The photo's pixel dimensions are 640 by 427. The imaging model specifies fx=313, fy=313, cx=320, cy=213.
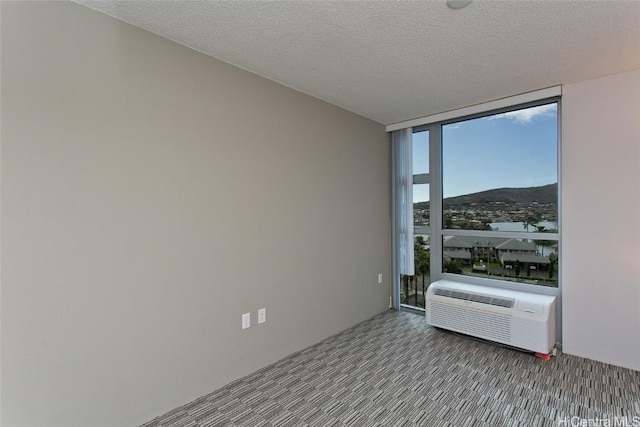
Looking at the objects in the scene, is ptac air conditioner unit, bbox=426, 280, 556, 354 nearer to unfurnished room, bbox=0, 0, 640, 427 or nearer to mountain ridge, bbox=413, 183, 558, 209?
unfurnished room, bbox=0, 0, 640, 427

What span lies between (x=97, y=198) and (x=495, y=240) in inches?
140

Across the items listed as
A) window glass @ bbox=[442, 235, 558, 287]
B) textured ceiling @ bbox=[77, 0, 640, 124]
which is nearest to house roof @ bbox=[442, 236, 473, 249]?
window glass @ bbox=[442, 235, 558, 287]

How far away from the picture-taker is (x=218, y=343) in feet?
7.66

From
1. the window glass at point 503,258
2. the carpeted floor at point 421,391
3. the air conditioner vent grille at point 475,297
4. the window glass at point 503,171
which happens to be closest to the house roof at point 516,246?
the window glass at point 503,258

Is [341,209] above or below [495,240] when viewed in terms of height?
above

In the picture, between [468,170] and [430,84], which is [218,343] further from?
[468,170]

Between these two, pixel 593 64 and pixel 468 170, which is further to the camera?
pixel 468 170

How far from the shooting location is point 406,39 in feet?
6.75

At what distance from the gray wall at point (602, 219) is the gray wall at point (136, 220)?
7.70 feet

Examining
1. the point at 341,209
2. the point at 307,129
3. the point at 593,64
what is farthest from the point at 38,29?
the point at 593,64

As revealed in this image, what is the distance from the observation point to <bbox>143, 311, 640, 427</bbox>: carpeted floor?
199cm

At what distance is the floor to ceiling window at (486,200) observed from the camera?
306cm

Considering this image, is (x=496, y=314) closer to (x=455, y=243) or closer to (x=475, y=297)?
(x=475, y=297)

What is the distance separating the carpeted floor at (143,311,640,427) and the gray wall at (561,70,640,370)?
31cm
